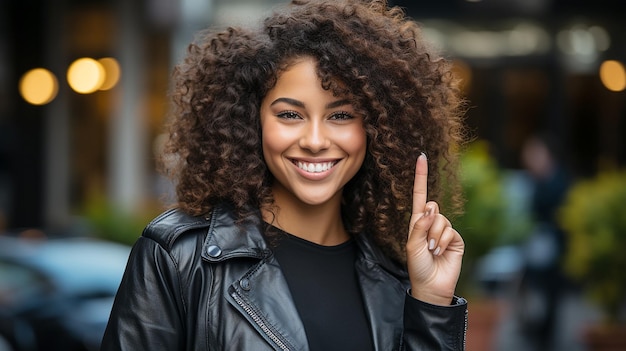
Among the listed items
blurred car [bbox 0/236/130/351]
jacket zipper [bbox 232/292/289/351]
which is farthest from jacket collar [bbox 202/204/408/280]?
blurred car [bbox 0/236/130/351]

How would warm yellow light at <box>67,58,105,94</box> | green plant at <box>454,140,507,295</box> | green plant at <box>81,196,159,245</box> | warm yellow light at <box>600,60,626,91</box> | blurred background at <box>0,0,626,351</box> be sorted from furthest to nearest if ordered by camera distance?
1. warm yellow light at <box>67,58,105,94</box>
2. warm yellow light at <box>600,60,626,91</box>
3. green plant at <box>81,196,159,245</box>
4. blurred background at <box>0,0,626,351</box>
5. green plant at <box>454,140,507,295</box>

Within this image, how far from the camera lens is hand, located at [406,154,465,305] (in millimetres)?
2805

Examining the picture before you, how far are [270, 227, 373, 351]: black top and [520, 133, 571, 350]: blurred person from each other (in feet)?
25.9

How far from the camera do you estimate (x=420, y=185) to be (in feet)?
9.34

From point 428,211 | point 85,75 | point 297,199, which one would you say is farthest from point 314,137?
point 85,75

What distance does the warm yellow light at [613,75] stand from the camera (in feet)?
48.4

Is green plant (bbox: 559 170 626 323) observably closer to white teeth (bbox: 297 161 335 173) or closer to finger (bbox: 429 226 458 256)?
finger (bbox: 429 226 458 256)

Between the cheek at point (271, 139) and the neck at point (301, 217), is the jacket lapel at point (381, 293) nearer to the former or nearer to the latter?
the neck at point (301, 217)

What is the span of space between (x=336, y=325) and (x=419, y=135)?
57 cm

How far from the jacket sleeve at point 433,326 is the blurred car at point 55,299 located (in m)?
5.03

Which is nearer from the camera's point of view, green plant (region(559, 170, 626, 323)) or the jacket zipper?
the jacket zipper

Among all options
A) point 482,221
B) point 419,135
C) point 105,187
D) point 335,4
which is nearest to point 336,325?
point 419,135

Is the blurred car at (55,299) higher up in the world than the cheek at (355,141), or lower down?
lower down

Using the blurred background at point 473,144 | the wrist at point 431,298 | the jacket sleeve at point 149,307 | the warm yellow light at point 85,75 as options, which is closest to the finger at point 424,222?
the wrist at point 431,298
